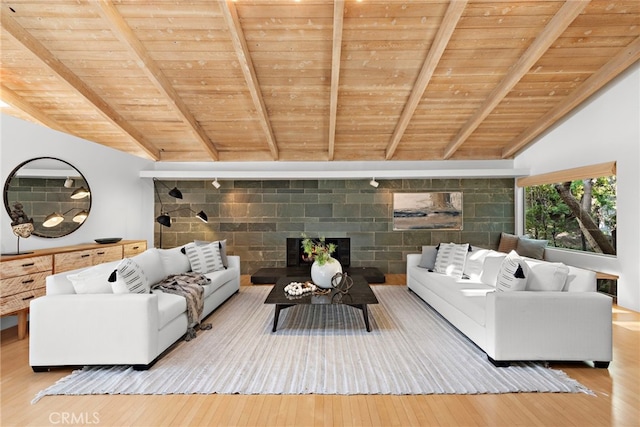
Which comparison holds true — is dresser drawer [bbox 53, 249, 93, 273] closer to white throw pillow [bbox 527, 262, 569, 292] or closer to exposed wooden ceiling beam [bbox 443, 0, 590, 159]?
white throw pillow [bbox 527, 262, 569, 292]

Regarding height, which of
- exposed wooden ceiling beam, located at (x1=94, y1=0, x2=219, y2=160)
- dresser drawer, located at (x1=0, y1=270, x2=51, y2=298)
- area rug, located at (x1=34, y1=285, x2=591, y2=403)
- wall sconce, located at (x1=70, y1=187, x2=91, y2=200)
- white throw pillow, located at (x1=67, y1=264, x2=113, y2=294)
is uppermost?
exposed wooden ceiling beam, located at (x1=94, y1=0, x2=219, y2=160)

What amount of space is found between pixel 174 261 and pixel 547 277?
163 inches

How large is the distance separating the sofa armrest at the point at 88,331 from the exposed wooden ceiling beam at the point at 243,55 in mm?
2732

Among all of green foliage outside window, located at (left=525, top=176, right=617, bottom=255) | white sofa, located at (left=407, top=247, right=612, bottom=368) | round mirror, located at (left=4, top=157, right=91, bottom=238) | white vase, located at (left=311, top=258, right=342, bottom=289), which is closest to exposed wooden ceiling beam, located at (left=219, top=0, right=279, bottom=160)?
white vase, located at (left=311, top=258, right=342, bottom=289)

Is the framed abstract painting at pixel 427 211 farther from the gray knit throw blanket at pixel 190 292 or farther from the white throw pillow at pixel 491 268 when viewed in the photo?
the gray knit throw blanket at pixel 190 292

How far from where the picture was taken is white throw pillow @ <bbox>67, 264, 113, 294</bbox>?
2.67 metres

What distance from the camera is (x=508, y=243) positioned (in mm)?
5906

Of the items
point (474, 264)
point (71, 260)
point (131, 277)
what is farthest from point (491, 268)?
point (71, 260)

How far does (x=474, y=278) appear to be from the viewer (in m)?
4.04

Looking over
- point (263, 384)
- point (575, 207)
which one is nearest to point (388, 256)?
point (575, 207)

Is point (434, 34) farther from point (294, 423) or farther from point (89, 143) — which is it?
point (89, 143)

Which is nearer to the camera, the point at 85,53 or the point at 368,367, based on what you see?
the point at 368,367

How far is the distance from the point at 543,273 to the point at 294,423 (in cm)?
249

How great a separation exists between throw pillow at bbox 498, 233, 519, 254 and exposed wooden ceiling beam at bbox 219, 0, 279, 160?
4841 mm
